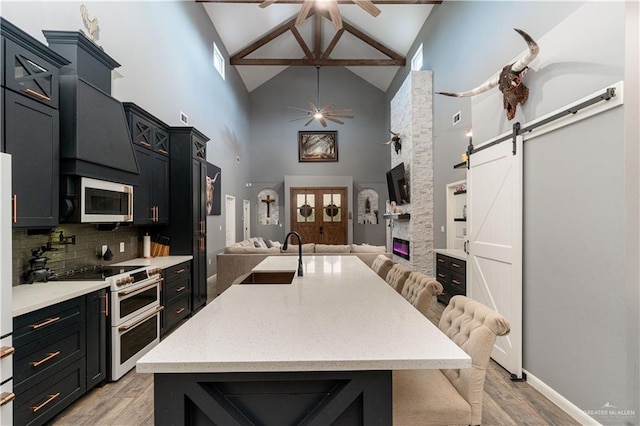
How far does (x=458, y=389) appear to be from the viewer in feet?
4.80

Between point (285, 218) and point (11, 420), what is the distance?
8.87 meters

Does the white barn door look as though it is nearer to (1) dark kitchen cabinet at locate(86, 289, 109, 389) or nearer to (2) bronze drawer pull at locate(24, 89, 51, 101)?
(1) dark kitchen cabinet at locate(86, 289, 109, 389)

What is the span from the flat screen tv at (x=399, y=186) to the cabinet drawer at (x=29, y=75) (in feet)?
19.5

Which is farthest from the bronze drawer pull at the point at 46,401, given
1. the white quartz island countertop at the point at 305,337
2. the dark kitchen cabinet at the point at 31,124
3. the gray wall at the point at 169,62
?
the gray wall at the point at 169,62

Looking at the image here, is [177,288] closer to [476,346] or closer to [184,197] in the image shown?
[184,197]

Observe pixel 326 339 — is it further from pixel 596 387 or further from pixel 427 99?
pixel 427 99

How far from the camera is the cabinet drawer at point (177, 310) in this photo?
12.0ft

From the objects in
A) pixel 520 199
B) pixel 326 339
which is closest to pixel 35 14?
pixel 326 339

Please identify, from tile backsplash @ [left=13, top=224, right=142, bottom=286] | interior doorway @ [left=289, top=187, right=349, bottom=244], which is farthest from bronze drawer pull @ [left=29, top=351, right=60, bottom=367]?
interior doorway @ [left=289, top=187, right=349, bottom=244]

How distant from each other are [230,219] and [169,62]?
14.2 feet

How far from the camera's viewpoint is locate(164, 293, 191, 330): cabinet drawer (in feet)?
12.0

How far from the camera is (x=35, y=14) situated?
259cm

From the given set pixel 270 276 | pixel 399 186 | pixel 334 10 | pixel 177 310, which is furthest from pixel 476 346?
pixel 399 186

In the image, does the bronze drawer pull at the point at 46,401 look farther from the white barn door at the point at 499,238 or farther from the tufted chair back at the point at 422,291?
the white barn door at the point at 499,238
